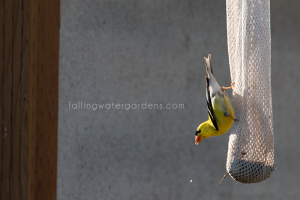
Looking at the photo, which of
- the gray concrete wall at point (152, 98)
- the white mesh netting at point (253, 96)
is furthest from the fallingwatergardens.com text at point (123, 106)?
the white mesh netting at point (253, 96)

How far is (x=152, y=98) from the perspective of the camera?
104 inches

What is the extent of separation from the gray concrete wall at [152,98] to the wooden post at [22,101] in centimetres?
206

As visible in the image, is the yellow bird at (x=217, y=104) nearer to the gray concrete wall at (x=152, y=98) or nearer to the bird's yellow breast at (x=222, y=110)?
the bird's yellow breast at (x=222, y=110)

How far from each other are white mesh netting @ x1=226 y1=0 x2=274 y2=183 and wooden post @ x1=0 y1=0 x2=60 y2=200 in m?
0.83

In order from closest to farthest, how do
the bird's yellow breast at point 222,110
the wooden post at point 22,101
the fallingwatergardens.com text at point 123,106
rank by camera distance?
1. the wooden post at point 22,101
2. the bird's yellow breast at point 222,110
3. the fallingwatergardens.com text at point 123,106

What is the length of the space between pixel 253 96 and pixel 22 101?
36.4 inches

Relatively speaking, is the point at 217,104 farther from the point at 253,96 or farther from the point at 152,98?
the point at 152,98

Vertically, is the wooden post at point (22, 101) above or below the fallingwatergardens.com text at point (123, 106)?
below

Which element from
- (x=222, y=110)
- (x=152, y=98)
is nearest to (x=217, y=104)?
(x=222, y=110)

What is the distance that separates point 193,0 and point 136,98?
44.8 inches

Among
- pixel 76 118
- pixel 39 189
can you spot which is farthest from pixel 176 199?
pixel 39 189

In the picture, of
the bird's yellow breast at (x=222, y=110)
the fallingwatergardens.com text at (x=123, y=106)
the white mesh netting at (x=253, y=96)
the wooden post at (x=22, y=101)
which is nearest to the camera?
the wooden post at (x=22, y=101)

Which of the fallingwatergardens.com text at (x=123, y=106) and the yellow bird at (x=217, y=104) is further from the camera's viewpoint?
the fallingwatergardens.com text at (x=123, y=106)

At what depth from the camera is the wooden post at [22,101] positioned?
499 millimetres
